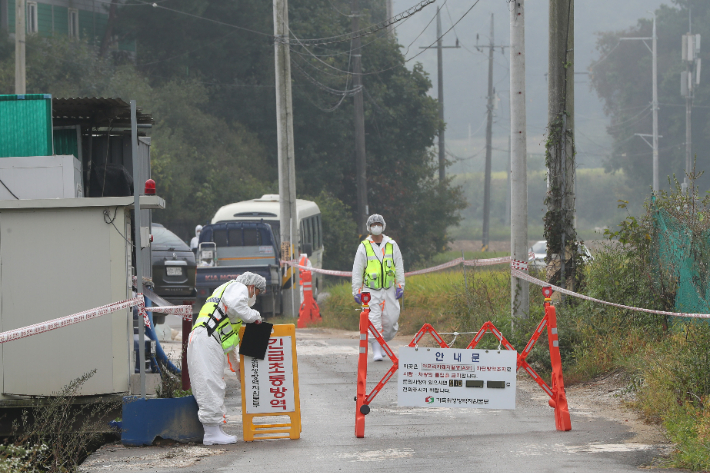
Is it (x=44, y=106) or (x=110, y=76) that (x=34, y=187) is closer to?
(x=44, y=106)

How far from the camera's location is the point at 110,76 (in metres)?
36.8

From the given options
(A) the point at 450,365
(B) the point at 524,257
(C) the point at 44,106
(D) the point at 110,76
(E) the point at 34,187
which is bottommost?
(A) the point at 450,365

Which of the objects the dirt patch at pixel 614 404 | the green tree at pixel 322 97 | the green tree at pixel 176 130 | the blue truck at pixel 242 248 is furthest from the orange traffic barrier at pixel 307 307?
the green tree at pixel 322 97

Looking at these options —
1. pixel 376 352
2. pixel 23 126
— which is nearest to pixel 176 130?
pixel 376 352

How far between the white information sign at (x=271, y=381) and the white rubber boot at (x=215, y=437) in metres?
0.27

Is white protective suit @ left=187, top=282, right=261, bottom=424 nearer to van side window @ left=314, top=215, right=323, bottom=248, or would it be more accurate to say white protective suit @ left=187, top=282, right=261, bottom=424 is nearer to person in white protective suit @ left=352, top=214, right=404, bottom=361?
person in white protective suit @ left=352, top=214, right=404, bottom=361

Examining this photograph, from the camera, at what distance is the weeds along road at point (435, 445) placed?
660 centimetres

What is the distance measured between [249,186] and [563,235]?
86.1ft

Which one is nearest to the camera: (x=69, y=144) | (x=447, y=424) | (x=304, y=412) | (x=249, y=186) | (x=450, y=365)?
(x=450, y=365)

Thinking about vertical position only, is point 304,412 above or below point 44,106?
below

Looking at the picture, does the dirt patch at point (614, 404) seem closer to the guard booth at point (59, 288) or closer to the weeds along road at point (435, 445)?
the weeds along road at point (435, 445)

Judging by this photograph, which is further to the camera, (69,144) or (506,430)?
(69,144)

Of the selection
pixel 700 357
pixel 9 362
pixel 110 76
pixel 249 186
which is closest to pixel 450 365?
pixel 700 357

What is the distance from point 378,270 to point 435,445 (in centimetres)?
448
